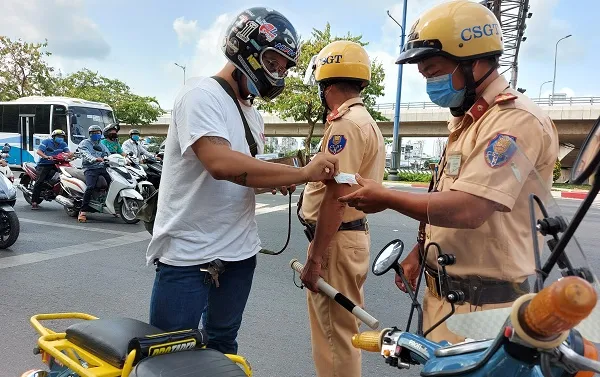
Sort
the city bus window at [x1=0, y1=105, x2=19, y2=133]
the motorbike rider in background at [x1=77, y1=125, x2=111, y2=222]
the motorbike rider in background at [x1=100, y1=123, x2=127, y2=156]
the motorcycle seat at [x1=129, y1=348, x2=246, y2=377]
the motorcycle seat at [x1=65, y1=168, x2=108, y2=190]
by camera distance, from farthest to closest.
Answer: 1. the city bus window at [x1=0, y1=105, x2=19, y2=133]
2. the motorbike rider in background at [x1=100, y1=123, x2=127, y2=156]
3. the motorcycle seat at [x1=65, y1=168, x2=108, y2=190]
4. the motorbike rider in background at [x1=77, y1=125, x2=111, y2=222]
5. the motorcycle seat at [x1=129, y1=348, x2=246, y2=377]

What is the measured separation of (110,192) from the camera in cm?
777

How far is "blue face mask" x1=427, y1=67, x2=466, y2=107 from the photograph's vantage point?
1771mm

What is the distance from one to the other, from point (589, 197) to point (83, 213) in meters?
8.22

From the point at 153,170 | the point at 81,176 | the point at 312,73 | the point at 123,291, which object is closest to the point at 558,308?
the point at 312,73

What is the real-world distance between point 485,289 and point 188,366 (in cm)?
86

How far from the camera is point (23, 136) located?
17078 mm

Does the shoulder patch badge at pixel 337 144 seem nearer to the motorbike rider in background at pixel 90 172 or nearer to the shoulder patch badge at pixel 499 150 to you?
the shoulder patch badge at pixel 499 150

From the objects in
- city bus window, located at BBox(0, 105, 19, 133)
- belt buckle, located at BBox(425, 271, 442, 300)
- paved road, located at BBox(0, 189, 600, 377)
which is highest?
city bus window, located at BBox(0, 105, 19, 133)

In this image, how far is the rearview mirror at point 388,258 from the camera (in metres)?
1.63

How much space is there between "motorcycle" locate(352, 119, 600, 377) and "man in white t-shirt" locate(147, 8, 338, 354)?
0.70 m

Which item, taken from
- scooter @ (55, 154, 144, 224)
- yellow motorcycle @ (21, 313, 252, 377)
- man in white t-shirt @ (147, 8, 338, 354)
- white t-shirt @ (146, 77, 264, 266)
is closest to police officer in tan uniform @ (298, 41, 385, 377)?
man in white t-shirt @ (147, 8, 338, 354)

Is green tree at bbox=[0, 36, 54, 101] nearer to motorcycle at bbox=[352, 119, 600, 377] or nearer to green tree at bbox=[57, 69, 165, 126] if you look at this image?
green tree at bbox=[57, 69, 165, 126]

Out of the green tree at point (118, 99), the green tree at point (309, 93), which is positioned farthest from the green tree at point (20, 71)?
the green tree at point (309, 93)

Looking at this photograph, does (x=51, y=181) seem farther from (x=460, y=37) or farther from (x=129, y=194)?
(x=460, y=37)
